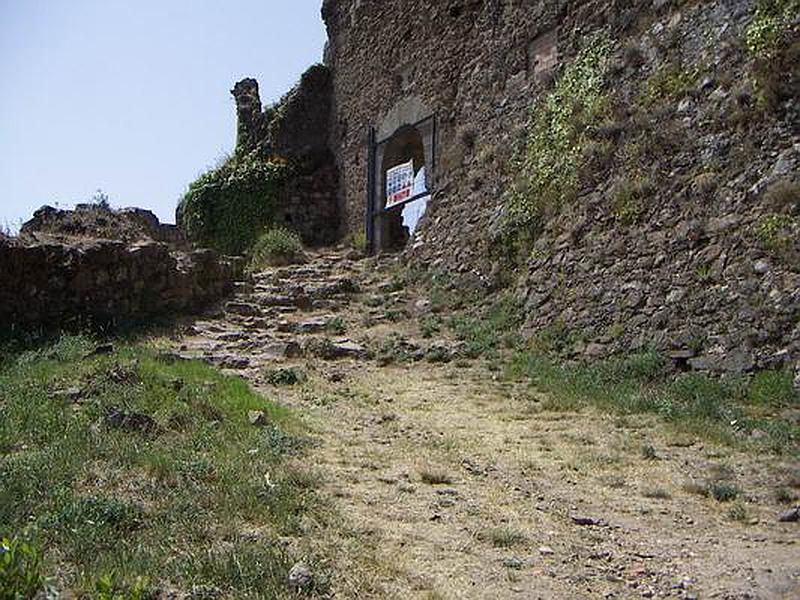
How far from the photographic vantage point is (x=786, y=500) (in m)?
4.35

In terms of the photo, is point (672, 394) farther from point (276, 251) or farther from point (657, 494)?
point (276, 251)

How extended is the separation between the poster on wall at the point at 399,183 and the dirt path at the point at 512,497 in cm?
689

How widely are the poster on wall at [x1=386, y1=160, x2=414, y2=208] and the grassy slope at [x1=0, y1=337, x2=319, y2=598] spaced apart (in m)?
8.56

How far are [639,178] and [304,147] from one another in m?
10.6

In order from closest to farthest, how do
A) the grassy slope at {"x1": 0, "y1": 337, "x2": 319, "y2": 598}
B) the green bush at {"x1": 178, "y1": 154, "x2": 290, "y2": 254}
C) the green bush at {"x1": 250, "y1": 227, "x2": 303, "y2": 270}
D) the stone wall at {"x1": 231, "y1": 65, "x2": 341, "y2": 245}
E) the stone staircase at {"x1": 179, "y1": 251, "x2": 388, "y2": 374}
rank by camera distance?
the grassy slope at {"x1": 0, "y1": 337, "x2": 319, "y2": 598} < the stone staircase at {"x1": 179, "y1": 251, "x2": 388, "y2": 374} < the green bush at {"x1": 250, "y1": 227, "x2": 303, "y2": 270} < the green bush at {"x1": 178, "y1": 154, "x2": 290, "y2": 254} < the stone wall at {"x1": 231, "y1": 65, "x2": 341, "y2": 245}

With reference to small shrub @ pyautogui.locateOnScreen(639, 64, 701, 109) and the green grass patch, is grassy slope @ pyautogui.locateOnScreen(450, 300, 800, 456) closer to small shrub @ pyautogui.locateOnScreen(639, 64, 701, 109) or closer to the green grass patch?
the green grass patch

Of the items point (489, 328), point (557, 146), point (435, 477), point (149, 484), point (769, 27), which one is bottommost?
point (435, 477)

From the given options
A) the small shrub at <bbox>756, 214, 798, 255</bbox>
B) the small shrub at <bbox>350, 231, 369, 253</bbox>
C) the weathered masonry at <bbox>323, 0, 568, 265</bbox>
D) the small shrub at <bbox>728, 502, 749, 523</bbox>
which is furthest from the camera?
the small shrub at <bbox>350, 231, 369, 253</bbox>

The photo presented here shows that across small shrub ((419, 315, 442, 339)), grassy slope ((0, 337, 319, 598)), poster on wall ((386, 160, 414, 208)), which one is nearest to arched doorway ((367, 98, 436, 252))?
poster on wall ((386, 160, 414, 208))

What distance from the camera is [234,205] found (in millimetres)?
17156

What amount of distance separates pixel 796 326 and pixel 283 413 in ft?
13.9

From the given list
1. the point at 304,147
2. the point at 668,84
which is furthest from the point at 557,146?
the point at 304,147

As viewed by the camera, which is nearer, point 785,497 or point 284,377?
point 785,497

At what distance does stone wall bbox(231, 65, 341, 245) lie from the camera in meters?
17.4
